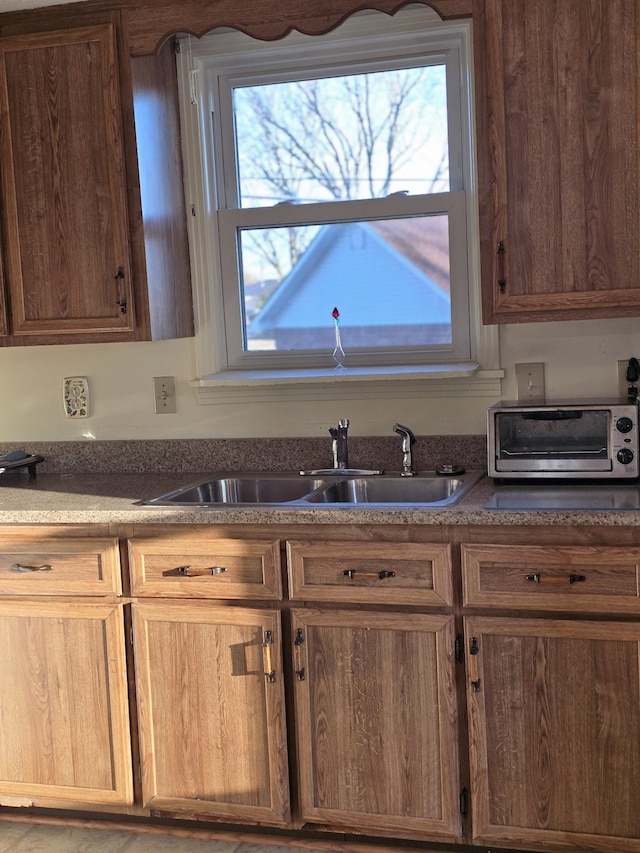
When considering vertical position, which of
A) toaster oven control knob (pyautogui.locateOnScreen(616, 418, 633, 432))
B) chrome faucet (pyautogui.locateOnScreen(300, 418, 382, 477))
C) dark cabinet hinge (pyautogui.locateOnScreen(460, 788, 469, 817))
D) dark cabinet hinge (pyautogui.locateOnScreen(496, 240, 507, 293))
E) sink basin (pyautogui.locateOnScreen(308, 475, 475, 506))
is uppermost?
dark cabinet hinge (pyautogui.locateOnScreen(496, 240, 507, 293))

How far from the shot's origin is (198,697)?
2617 mm

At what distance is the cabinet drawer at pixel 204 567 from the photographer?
2520 millimetres

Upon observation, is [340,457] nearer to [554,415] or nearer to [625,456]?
[554,415]

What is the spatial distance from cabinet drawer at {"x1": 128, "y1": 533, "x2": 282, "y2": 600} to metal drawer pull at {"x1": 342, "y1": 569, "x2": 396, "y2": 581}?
175mm

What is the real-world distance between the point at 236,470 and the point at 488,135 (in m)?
1.27

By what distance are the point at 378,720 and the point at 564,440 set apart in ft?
2.80

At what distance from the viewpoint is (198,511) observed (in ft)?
8.38

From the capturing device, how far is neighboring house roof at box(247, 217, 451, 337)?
3070 mm

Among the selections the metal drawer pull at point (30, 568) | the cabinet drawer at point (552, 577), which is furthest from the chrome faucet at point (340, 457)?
the metal drawer pull at point (30, 568)

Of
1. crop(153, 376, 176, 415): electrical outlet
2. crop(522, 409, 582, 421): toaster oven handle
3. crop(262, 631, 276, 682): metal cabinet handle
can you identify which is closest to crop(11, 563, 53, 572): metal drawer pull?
crop(262, 631, 276, 682): metal cabinet handle

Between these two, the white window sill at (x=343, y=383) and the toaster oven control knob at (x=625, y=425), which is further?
the white window sill at (x=343, y=383)

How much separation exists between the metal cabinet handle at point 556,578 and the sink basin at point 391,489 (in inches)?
21.1

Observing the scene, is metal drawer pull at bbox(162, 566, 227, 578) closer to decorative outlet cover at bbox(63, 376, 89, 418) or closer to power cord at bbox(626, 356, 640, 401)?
decorative outlet cover at bbox(63, 376, 89, 418)

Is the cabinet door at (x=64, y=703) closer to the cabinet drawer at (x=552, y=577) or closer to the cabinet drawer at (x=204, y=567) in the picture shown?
the cabinet drawer at (x=204, y=567)
